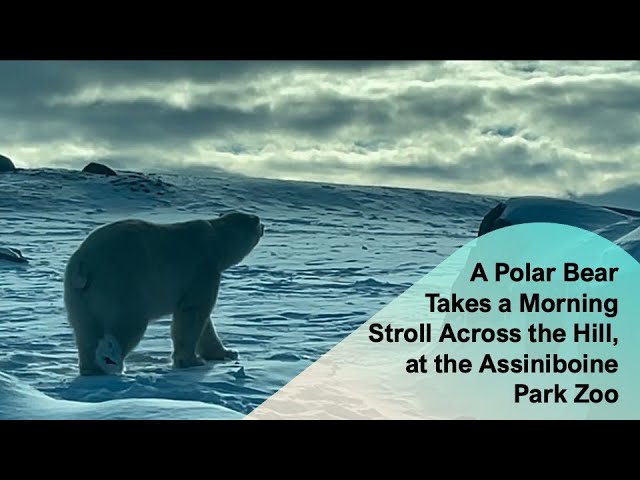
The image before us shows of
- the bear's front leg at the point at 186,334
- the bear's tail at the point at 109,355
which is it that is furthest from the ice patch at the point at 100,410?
the bear's front leg at the point at 186,334

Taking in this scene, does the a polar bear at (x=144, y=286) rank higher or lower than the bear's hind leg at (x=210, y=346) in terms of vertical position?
higher

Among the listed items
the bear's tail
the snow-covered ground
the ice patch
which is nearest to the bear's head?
the snow-covered ground

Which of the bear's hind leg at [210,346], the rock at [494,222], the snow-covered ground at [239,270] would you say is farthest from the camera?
the rock at [494,222]

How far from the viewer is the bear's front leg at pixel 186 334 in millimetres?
6332

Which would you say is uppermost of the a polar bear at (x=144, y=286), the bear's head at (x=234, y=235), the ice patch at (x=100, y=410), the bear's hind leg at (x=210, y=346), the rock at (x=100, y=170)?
the rock at (x=100, y=170)

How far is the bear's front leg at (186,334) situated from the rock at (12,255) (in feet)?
20.3

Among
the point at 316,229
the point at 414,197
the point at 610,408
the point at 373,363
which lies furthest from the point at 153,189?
the point at 610,408

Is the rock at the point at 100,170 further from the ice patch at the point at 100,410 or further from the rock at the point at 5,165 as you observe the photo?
the ice patch at the point at 100,410

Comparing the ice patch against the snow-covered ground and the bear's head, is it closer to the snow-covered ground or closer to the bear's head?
the snow-covered ground

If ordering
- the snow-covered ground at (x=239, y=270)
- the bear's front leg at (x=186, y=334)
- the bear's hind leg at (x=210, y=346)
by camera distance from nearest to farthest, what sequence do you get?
1. the snow-covered ground at (x=239, y=270)
2. the bear's front leg at (x=186, y=334)
3. the bear's hind leg at (x=210, y=346)

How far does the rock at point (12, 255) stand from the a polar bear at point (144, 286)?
234 inches

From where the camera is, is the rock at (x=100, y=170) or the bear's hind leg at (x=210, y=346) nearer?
the bear's hind leg at (x=210, y=346)

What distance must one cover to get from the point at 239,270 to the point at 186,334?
5.38 m

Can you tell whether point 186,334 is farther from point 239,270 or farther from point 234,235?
point 239,270
